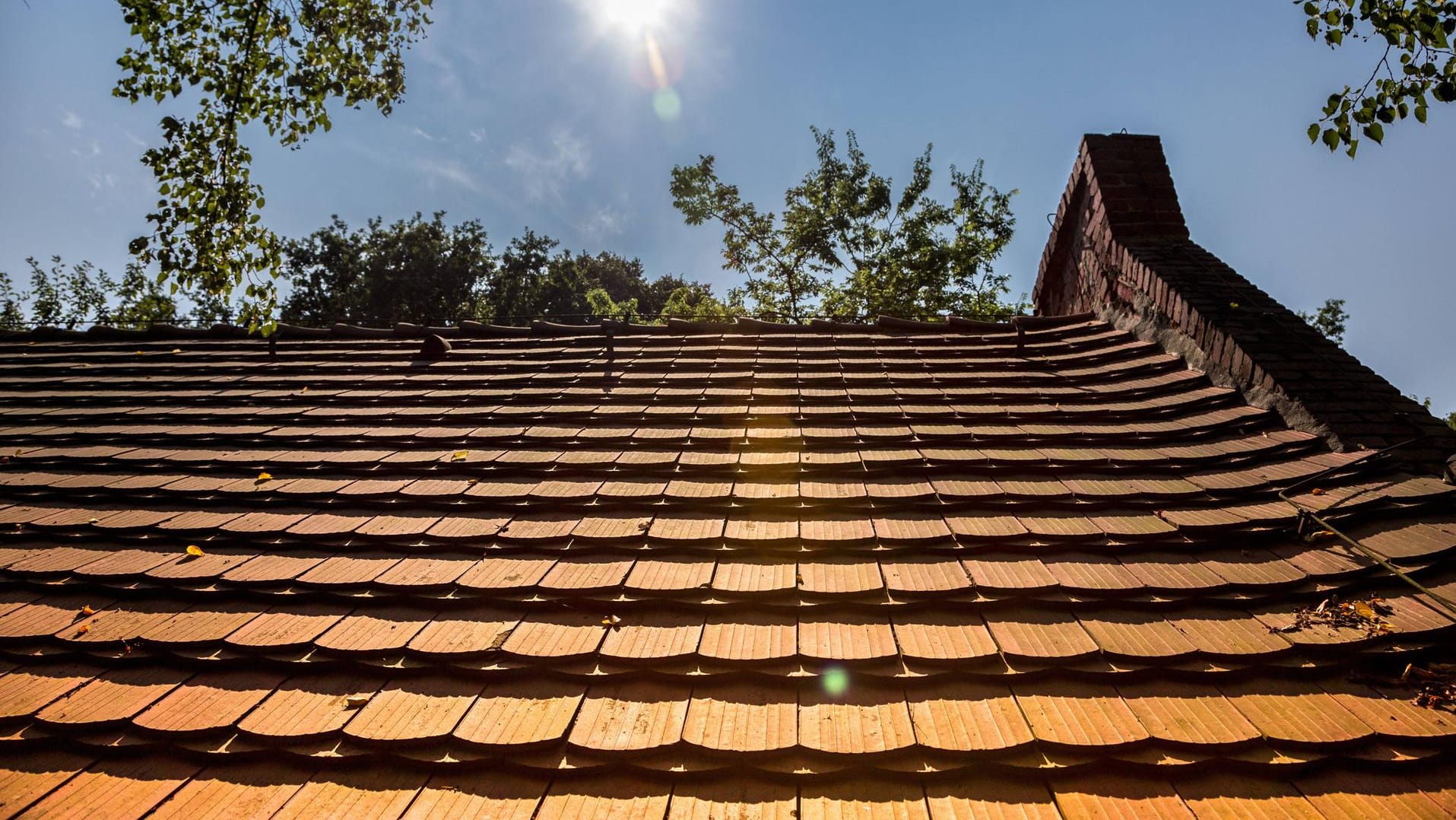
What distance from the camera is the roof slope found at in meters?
1.75

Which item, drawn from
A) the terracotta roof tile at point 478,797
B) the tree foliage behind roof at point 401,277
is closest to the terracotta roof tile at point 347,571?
the terracotta roof tile at point 478,797

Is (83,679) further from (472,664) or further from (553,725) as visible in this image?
(553,725)

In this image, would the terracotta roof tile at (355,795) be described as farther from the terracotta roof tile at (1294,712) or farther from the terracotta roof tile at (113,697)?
the terracotta roof tile at (1294,712)

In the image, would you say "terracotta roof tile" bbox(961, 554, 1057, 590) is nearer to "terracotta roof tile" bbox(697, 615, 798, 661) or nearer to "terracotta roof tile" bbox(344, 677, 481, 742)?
"terracotta roof tile" bbox(697, 615, 798, 661)

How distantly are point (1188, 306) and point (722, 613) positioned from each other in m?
4.04

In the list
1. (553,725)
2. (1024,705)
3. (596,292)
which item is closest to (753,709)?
(553,725)

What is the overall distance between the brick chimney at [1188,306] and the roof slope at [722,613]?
212mm

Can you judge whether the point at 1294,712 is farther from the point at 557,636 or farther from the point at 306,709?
the point at 306,709

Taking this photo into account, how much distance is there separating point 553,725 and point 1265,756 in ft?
7.09

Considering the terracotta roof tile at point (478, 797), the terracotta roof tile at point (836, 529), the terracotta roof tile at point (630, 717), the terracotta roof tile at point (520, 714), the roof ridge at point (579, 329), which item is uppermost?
the roof ridge at point (579, 329)

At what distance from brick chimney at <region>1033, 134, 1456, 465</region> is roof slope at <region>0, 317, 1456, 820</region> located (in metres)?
0.21

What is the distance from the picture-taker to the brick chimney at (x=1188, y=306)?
3.23 meters

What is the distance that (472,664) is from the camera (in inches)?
83.4

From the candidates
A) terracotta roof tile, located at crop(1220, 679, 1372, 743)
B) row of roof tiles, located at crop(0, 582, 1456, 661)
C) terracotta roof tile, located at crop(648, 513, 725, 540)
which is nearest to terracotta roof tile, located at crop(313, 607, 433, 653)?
row of roof tiles, located at crop(0, 582, 1456, 661)
